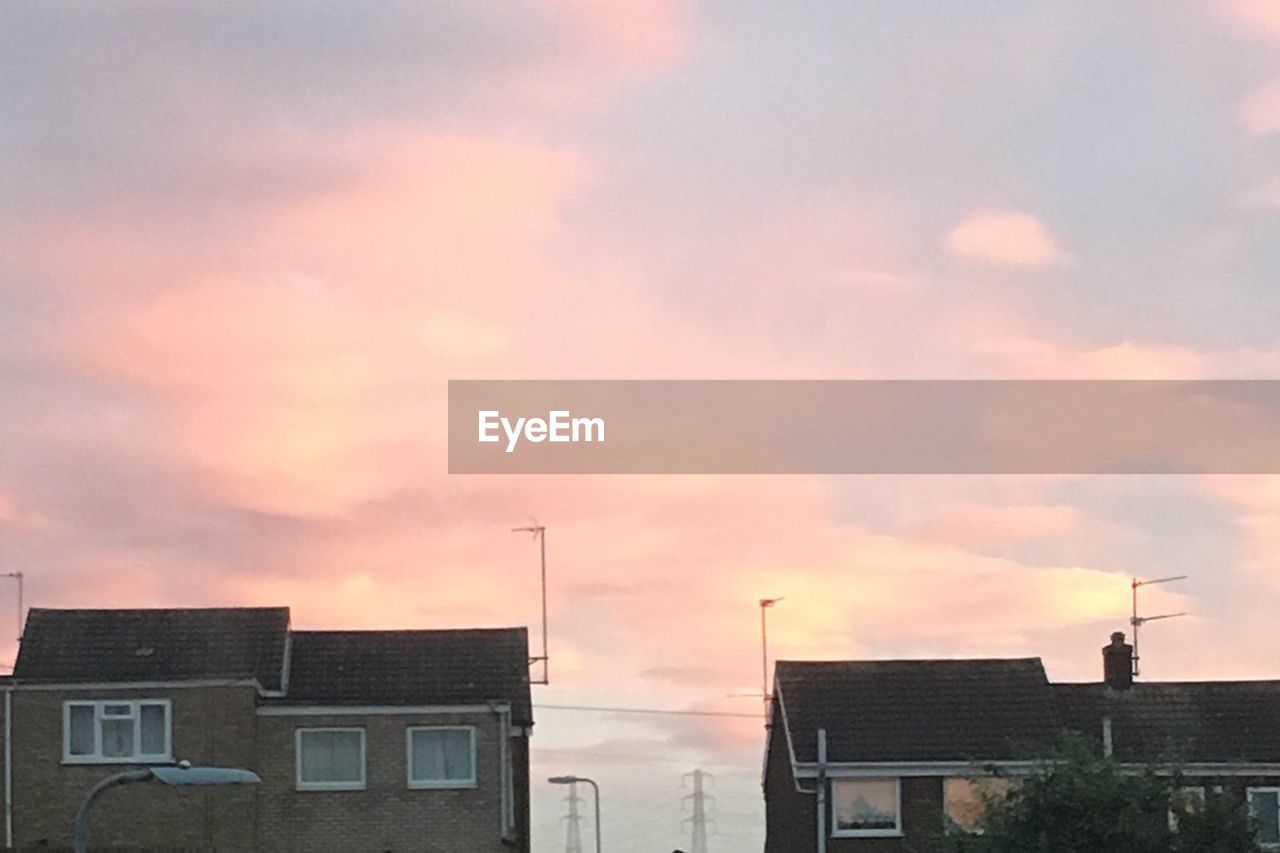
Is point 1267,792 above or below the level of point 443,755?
below

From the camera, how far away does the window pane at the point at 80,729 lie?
4747 centimetres

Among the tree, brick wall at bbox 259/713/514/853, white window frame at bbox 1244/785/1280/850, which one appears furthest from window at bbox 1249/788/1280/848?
brick wall at bbox 259/713/514/853

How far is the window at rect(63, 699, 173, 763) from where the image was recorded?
47344mm

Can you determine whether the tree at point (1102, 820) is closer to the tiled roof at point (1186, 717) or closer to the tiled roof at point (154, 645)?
the tiled roof at point (1186, 717)

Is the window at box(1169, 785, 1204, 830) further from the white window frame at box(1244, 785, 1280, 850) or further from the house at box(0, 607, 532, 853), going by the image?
the house at box(0, 607, 532, 853)

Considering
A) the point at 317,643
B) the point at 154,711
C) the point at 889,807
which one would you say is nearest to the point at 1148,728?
the point at 889,807

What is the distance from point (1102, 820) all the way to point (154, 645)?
22713 millimetres

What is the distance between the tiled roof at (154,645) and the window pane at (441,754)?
3.48 meters

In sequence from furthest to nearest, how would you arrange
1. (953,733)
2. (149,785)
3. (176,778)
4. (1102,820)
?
1. (953,733)
2. (149,785)
3. (1102,820)
4. (176,778)

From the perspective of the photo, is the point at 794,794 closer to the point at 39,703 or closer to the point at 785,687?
the point at 785,687

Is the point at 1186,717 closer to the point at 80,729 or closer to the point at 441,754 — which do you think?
the point at 441,754

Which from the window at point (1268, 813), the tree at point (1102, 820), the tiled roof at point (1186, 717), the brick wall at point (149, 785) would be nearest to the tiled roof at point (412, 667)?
the brick wall at point (149, 785)

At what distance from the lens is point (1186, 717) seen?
175 ft

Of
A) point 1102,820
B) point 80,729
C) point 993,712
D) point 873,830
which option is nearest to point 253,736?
point 80,729
